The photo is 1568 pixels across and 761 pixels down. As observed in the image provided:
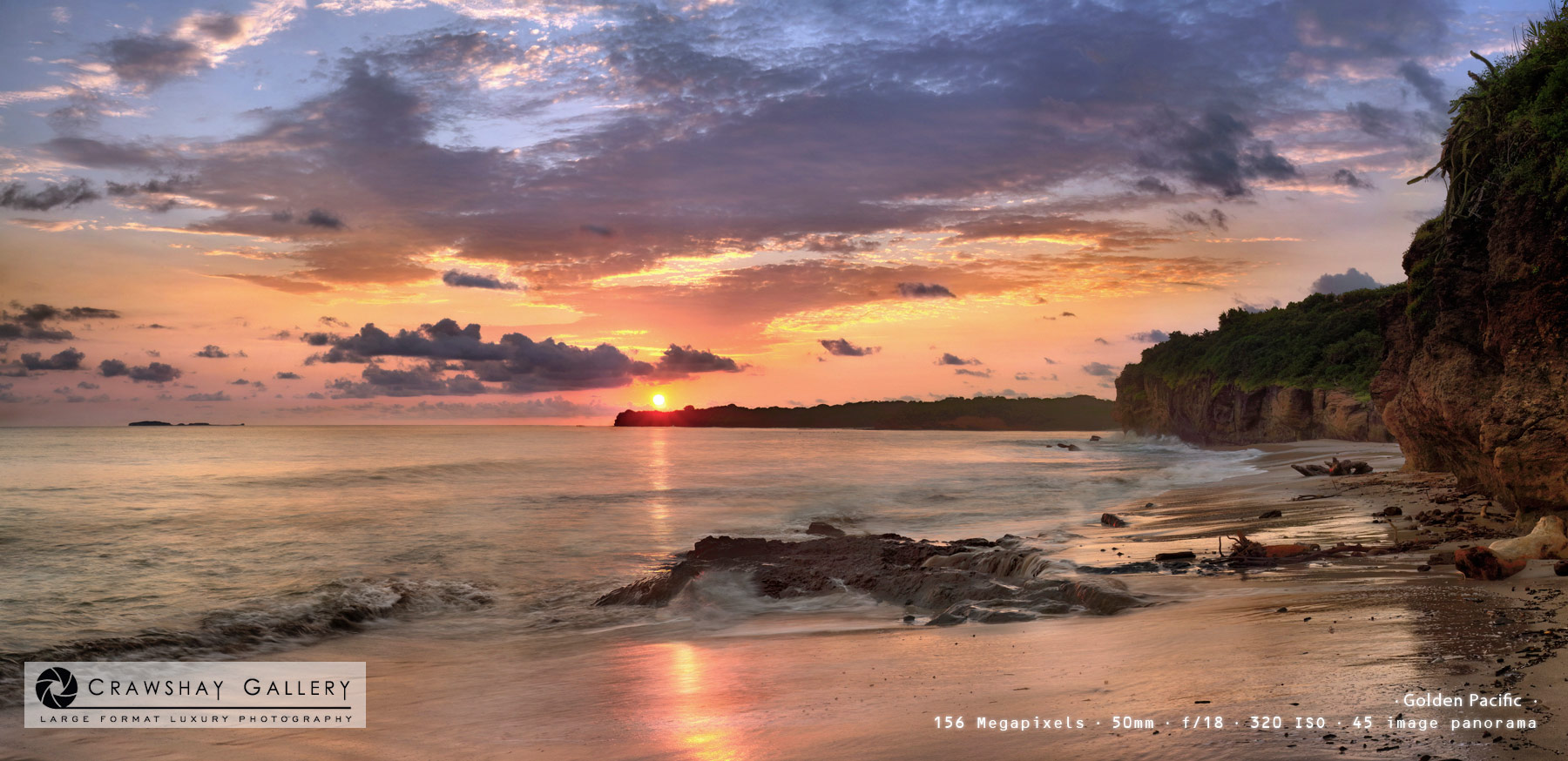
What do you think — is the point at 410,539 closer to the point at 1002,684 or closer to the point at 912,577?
the point at 912,577

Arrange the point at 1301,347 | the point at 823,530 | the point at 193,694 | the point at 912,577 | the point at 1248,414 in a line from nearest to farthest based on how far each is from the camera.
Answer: the point at 193,694 < the point at 912,577 < the point at 823,530 < the point at 1301,347 < the point at 1248,414

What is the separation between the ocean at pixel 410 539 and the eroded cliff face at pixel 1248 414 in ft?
44.7

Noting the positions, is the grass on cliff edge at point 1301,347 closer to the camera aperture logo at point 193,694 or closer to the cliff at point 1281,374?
the cliff at point 1281,374

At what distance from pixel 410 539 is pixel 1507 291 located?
19150 millimetres

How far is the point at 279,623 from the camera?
10016 millimetres

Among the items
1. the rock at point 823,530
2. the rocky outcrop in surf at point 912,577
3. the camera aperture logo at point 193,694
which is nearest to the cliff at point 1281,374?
the rock at point 823,530

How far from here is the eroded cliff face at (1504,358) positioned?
7.88 m

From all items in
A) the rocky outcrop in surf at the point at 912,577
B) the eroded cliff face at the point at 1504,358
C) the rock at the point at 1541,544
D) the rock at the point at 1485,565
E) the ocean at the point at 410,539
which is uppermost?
the eroded cliff face at the point at 1504,358

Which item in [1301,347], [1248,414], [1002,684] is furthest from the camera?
[1248,414]

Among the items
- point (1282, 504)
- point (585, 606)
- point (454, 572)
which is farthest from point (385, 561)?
point (1282, 504)

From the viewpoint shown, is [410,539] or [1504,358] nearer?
[1504,358]

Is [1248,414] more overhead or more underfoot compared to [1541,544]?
more underfoot

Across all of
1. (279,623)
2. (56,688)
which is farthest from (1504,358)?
(56,688)

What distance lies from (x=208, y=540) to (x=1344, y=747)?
19956mm
